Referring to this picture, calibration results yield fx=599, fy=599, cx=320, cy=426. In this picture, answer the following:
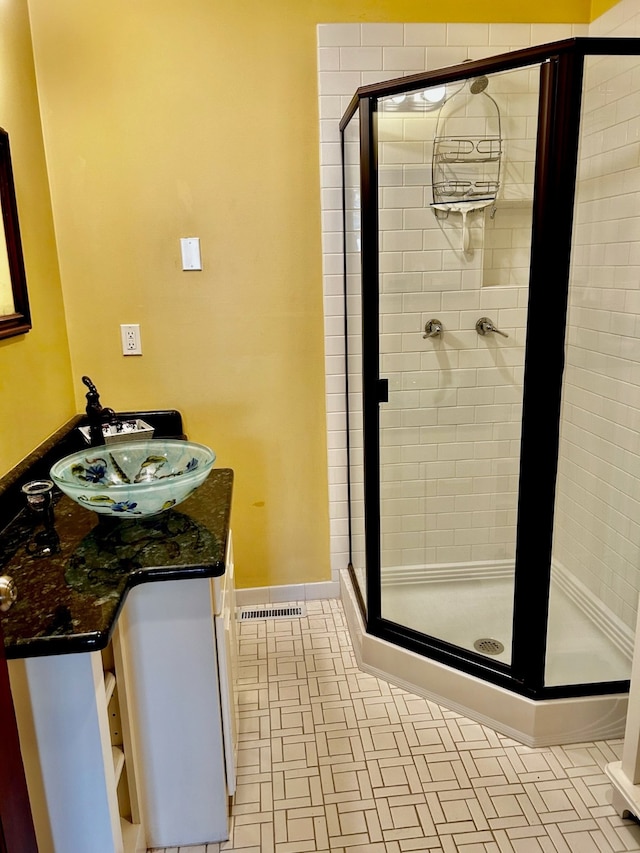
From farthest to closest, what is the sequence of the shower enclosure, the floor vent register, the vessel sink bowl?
the floor vent register
the shower enclosure
the vessel sink bowl

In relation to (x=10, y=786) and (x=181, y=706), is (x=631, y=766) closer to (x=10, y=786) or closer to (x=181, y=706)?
(x=181, y=706)

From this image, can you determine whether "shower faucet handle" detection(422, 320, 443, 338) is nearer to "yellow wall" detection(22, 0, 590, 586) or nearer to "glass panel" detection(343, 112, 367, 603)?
"glass panel" detection(343, 112, 367, 603)

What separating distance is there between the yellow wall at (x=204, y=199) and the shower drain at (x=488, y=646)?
96cm

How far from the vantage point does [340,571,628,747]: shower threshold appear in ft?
5.93

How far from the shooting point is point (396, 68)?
224 centimetres

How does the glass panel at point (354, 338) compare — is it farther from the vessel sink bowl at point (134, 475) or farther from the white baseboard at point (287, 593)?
the vessel sink bowl at point (134, 475)

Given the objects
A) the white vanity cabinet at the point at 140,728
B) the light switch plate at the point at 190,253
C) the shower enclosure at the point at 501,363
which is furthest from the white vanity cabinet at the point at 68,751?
the light switch plate at the point at 190,253

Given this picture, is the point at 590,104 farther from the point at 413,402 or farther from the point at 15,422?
Result: the point at 15,422

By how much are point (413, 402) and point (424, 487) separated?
0.37 meters

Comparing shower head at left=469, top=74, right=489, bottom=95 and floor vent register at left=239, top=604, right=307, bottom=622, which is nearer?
shower head at left=469, top=74, right=489, bottom=95

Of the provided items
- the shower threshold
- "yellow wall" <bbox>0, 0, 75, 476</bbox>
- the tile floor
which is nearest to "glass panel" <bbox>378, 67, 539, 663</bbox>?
the shower threshold

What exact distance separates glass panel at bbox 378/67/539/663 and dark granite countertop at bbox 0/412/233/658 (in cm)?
93

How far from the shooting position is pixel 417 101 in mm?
2023

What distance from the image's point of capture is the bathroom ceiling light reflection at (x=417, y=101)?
187cm
